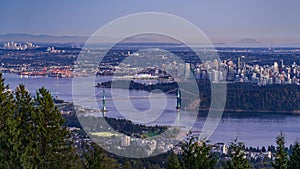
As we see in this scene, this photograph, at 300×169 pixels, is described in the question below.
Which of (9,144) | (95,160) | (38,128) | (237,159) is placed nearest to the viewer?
(237,159)

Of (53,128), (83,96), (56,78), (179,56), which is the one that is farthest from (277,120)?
(53,128)

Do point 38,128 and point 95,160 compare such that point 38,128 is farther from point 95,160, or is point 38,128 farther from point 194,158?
point 194,158

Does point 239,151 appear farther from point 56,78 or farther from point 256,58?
point 256,58

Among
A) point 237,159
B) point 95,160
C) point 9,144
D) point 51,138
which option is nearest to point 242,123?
point 51,138

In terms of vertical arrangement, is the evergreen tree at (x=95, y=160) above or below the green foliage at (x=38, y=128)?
below

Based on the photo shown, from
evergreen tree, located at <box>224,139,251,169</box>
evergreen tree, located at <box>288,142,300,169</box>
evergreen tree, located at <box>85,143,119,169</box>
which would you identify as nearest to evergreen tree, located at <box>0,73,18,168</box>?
evergreen tree, located at <box>85,143,119,169</box>

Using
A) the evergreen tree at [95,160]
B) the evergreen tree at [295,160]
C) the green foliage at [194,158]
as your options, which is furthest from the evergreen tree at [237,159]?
the evergreen tree at [95,160]

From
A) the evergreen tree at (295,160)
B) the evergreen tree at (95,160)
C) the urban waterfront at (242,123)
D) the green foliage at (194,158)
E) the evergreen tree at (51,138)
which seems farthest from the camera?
the urban waterfront at (242,123)

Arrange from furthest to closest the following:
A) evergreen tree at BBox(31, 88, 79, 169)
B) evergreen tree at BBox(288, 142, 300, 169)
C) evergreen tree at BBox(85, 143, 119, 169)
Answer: evergreen tree at BBox(31, 88, 79, 169) < evergreen tree at BBox(85, 143, 119, 169) < evergreen tree at BBox(288, 142, 300, 169)

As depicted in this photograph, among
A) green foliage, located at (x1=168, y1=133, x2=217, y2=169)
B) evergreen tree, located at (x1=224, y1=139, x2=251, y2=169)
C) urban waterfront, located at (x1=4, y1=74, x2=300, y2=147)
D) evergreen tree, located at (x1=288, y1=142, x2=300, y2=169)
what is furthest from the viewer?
urban waterfront, located at (x1=4, y1=74, x2=300, y2=147)

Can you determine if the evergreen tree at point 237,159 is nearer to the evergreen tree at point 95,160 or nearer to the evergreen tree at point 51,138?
the evergreen tree at point 95,160

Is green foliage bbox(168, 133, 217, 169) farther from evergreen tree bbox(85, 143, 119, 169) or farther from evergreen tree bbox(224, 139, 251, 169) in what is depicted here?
evergreen tree bbox(85, 143, 119, 169)
